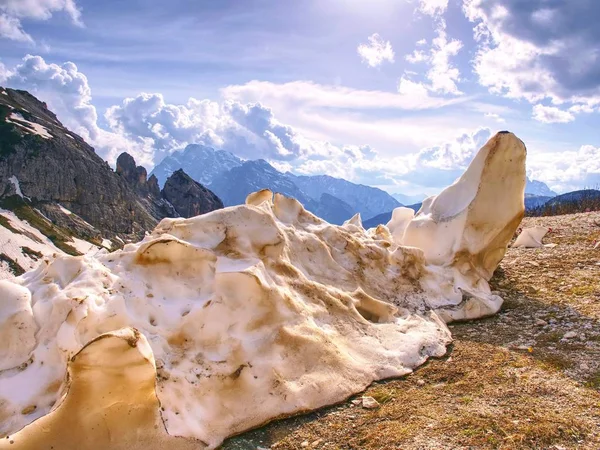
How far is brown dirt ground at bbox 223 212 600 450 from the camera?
227 inches

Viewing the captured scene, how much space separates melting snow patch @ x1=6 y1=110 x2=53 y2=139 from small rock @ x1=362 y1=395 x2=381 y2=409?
194 meters

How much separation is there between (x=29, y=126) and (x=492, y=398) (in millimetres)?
203837

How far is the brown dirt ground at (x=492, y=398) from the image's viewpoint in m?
5.77

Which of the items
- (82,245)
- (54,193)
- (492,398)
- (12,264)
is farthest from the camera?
(54,193)

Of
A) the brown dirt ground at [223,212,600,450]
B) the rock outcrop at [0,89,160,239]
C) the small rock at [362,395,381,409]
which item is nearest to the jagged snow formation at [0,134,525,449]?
the small rock at [362,395,381,409]

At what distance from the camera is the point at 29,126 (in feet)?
586

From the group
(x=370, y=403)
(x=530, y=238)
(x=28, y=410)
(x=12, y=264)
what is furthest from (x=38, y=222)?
(x=370, y=403)

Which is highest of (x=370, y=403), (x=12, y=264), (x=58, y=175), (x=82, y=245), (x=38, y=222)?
(x=370, y=403)

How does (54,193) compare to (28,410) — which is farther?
(54,193)

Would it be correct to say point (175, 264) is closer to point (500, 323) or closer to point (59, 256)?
point (59, 256)

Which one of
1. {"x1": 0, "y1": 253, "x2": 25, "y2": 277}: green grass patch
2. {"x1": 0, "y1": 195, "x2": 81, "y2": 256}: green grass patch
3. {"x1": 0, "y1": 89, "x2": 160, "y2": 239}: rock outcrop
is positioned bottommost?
{"x1": 0, "y1": 253, "x2": 25, "y2": 277}: green grass patch

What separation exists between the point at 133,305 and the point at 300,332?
8.50ft

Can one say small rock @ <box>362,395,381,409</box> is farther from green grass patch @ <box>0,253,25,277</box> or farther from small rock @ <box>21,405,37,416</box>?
green grass patch @ <box>0,253,25,277</box>

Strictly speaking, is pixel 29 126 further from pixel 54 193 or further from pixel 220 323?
pixel 220 323
